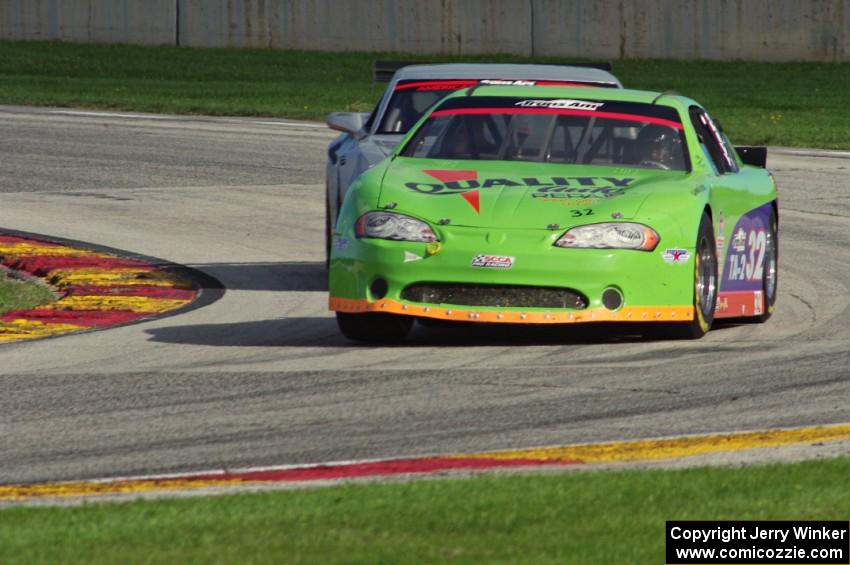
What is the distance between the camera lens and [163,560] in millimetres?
5379

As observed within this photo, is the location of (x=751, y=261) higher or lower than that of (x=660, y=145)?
lower

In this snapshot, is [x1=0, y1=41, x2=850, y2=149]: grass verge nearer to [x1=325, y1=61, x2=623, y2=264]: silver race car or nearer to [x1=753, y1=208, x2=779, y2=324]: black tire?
[x1=325, y1=61, x2=623, y2=264]: silver race car

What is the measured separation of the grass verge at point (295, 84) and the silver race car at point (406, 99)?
1227cm

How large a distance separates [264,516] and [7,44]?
37.3 metres

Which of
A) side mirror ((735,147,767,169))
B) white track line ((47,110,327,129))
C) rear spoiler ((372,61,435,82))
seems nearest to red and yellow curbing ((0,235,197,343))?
side mirror ((735,147,767,169))

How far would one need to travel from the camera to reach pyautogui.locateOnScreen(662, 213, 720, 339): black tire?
32.8ft

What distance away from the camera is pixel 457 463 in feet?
22.6

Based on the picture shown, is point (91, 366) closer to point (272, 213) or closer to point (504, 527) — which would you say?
point (504, 527)

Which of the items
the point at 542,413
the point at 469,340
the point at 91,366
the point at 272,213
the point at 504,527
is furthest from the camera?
the point at 272,213

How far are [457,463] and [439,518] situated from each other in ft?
3.29

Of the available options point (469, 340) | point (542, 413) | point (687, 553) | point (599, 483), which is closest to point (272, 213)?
point (469, 340)

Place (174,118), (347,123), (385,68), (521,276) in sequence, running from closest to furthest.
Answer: (521,276), (347,123), (385,68), (174,118)

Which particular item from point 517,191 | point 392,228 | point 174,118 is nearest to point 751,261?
point 517,191

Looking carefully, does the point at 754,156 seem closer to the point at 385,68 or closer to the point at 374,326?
the point at 374,326
